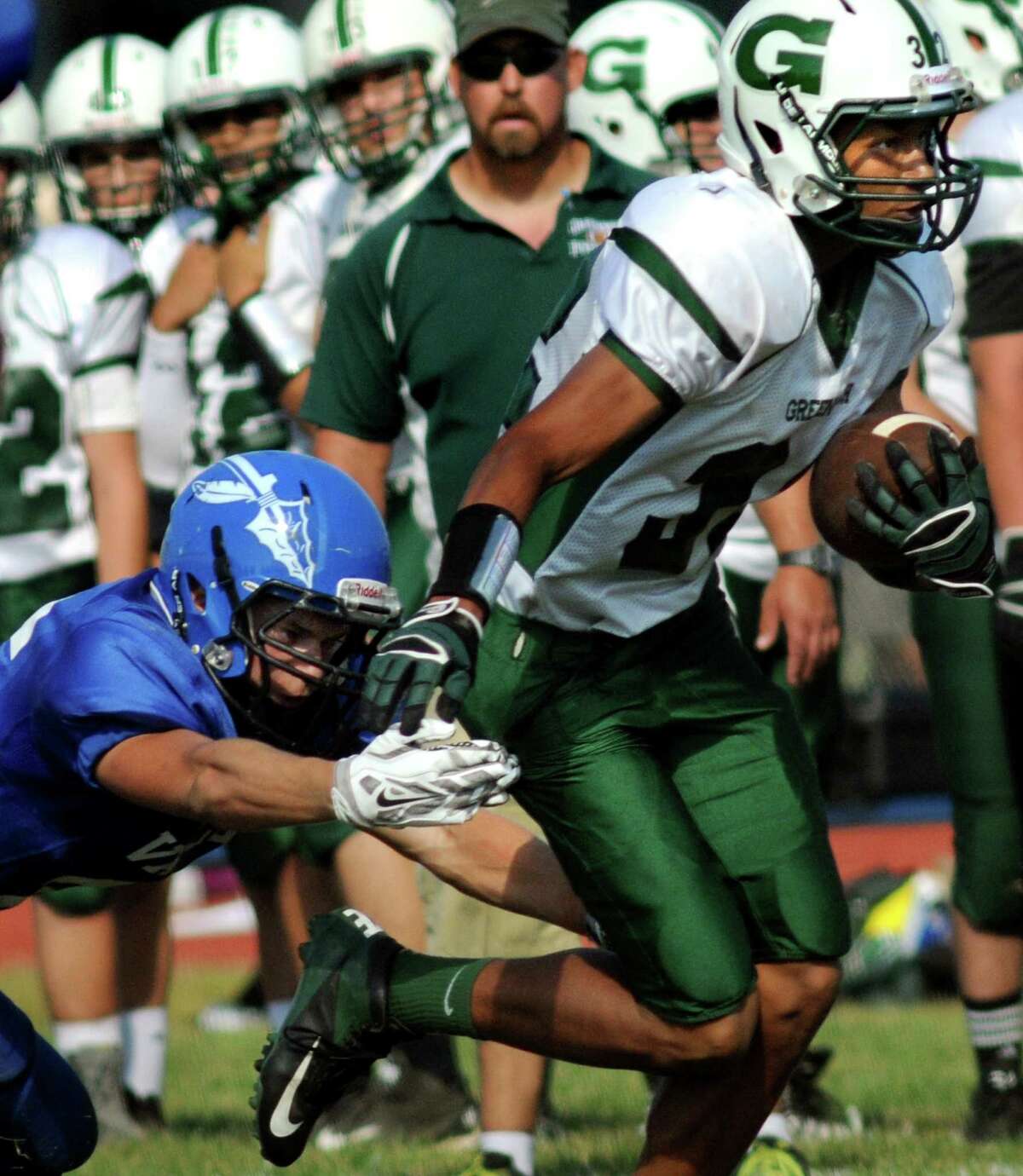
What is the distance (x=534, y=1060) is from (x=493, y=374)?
1262 millimetres

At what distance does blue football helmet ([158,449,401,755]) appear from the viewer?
317 cm

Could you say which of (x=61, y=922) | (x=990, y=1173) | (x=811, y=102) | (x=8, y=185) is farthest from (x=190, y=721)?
(x=8, y=185)

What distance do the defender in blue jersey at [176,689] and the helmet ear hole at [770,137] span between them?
79 cm

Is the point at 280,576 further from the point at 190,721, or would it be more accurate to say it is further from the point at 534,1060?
the point at 534,1060

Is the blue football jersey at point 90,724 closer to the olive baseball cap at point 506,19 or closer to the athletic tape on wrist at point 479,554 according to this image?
the athletic tape on wrist at point 479,554

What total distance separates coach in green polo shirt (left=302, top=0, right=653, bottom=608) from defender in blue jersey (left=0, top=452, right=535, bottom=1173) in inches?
36.4

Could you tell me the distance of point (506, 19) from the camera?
4.43 metres

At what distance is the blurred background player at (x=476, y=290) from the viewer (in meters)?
4.21

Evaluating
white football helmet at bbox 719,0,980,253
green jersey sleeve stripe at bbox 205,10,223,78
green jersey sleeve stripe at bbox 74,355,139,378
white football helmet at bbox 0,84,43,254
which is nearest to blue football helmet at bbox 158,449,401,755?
white football helmet at bbox 719,0,980,253

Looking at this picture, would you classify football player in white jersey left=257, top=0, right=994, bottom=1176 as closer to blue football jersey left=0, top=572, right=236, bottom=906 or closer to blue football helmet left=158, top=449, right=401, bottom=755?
blue football helmet left=158, top=449, right=401, bottom=755

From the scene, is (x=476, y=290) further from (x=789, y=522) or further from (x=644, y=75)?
(x=644, y=75)

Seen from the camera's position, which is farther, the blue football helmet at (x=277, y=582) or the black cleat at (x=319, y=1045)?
the black cleat at (x=319, y=1045)

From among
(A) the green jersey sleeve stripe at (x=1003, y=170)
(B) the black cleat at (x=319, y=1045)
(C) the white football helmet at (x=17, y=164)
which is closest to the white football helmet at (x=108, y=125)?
(C) the white football helmet at (x=17, y=164)

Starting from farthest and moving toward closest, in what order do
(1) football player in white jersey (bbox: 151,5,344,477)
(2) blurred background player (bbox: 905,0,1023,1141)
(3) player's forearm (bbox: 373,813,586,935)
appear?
1. (1) football player in white jersey (bbox: 151,5,344,477)
2. (2) blurred background player (bbox: 905,0,1023,1141)
3. (3) player's forearm (bbox: 373,813,586,935)
